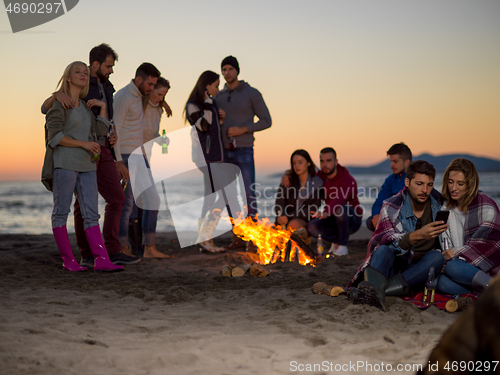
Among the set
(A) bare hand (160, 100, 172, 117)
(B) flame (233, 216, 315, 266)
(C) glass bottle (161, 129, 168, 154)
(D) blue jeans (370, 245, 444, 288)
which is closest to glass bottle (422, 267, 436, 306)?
(D) blue jeans (370, 245, 444, 288)

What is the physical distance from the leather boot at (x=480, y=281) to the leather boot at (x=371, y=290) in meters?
0.60

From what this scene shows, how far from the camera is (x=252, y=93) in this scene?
6.17 metres

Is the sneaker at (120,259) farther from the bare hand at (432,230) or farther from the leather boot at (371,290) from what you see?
the bare hand at (432,230)

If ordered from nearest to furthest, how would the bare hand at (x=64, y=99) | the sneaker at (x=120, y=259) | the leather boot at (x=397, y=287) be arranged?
1. the leather boot at (x=397, y=287)
2. the bare hand at (x=64, y=99)
3. the sneaker at (x=120, y=259)

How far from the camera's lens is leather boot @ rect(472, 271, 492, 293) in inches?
123

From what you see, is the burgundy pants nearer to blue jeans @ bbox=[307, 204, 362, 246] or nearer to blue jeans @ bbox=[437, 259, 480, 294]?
blue jeans @ bbox=[307, 204, 362, 246]

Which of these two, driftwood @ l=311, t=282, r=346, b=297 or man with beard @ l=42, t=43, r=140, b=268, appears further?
man with beard @ l=42, t=43, r=140, b=268

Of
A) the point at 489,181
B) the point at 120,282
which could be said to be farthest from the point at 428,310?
the point at 489,181

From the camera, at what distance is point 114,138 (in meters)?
4.90

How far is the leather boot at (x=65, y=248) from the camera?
179 inches

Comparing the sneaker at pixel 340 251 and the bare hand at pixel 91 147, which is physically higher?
the bare hand at pixel 91 147

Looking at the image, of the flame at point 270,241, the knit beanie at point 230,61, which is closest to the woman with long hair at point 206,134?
the knit beanie at point 230,61

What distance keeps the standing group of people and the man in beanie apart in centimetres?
1

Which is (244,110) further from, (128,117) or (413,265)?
(413,265)
